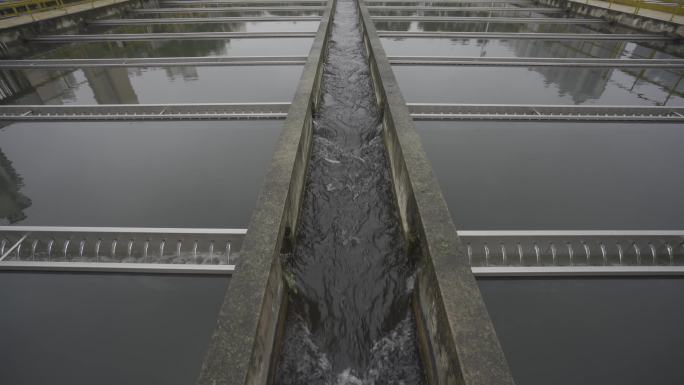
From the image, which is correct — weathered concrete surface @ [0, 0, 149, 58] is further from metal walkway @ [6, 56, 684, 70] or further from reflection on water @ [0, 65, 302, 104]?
reflection on water @ [0, 65, 302, 104]

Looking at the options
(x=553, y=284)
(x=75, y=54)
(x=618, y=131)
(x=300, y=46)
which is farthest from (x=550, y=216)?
(x=75, y=54)

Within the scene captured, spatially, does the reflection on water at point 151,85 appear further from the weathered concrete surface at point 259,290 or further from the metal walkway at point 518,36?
the metal walkway at point 518,36

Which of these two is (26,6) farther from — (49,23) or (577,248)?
(577,248)

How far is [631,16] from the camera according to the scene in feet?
37.9

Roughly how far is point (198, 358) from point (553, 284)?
3460 millimetres

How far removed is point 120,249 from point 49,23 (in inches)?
525

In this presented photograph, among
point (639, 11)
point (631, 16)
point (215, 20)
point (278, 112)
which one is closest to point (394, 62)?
point (278, 112)

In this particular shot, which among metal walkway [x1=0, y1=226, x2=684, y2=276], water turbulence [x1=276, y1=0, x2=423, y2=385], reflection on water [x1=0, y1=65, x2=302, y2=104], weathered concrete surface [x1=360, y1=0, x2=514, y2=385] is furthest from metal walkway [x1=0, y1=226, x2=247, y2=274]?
reflection on water [x1=0, y1=65, x2=302, y2=104]

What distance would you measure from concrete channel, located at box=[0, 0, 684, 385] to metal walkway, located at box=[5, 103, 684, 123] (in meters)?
0.03

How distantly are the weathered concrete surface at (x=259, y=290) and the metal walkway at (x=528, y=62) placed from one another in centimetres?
536

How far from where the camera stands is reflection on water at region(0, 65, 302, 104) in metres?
6.39

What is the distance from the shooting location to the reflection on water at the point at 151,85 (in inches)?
252

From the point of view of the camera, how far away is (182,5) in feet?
54.9

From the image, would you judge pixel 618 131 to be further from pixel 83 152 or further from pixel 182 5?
pixel 182 5
